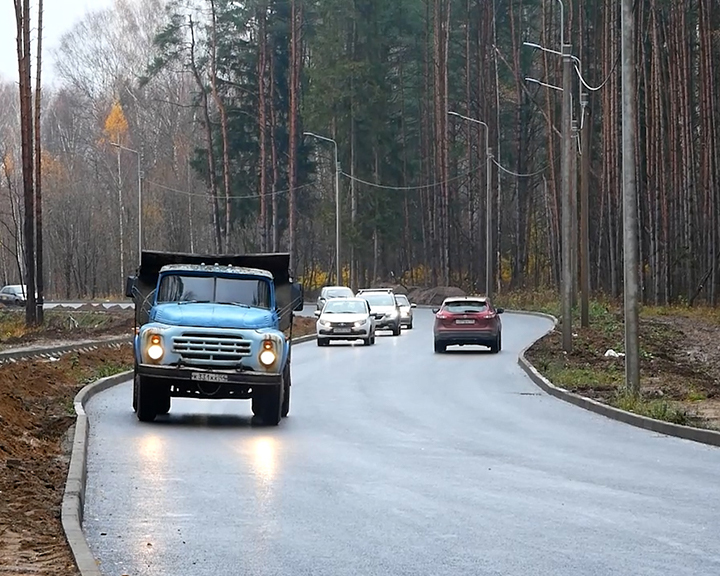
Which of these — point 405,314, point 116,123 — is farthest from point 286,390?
point 116,123

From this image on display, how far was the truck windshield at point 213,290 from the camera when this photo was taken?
70.9ft

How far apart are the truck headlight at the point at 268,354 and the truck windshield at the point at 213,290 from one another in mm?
1415

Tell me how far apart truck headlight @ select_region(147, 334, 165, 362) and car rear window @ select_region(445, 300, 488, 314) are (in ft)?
75.2

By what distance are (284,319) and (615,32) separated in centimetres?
4472

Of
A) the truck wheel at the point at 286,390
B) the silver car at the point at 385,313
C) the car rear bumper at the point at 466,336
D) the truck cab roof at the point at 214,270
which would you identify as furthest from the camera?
the silver car at the point at 385,313

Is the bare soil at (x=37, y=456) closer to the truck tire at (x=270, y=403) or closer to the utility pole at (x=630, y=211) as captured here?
the truck tire at (x=270, y=403)

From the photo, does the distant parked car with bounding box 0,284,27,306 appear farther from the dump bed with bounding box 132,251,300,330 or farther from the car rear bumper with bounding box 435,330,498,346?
the dump bed with bounding box 132,251,300,330

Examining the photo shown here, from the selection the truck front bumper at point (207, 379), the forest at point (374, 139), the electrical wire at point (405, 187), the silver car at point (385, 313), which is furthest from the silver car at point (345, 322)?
the electrical wire at point (405, 187)

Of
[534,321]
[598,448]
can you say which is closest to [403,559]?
[598,448]

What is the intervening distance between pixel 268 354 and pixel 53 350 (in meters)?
18.4

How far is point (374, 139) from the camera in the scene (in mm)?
88938

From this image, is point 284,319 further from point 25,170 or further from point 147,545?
point 25,170

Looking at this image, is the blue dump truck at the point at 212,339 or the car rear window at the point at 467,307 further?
the car rear window at the point at 467,307

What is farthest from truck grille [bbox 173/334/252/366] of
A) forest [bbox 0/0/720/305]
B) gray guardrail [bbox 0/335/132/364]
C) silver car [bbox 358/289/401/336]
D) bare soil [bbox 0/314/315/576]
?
forest [bbox 0/0/720/305]
